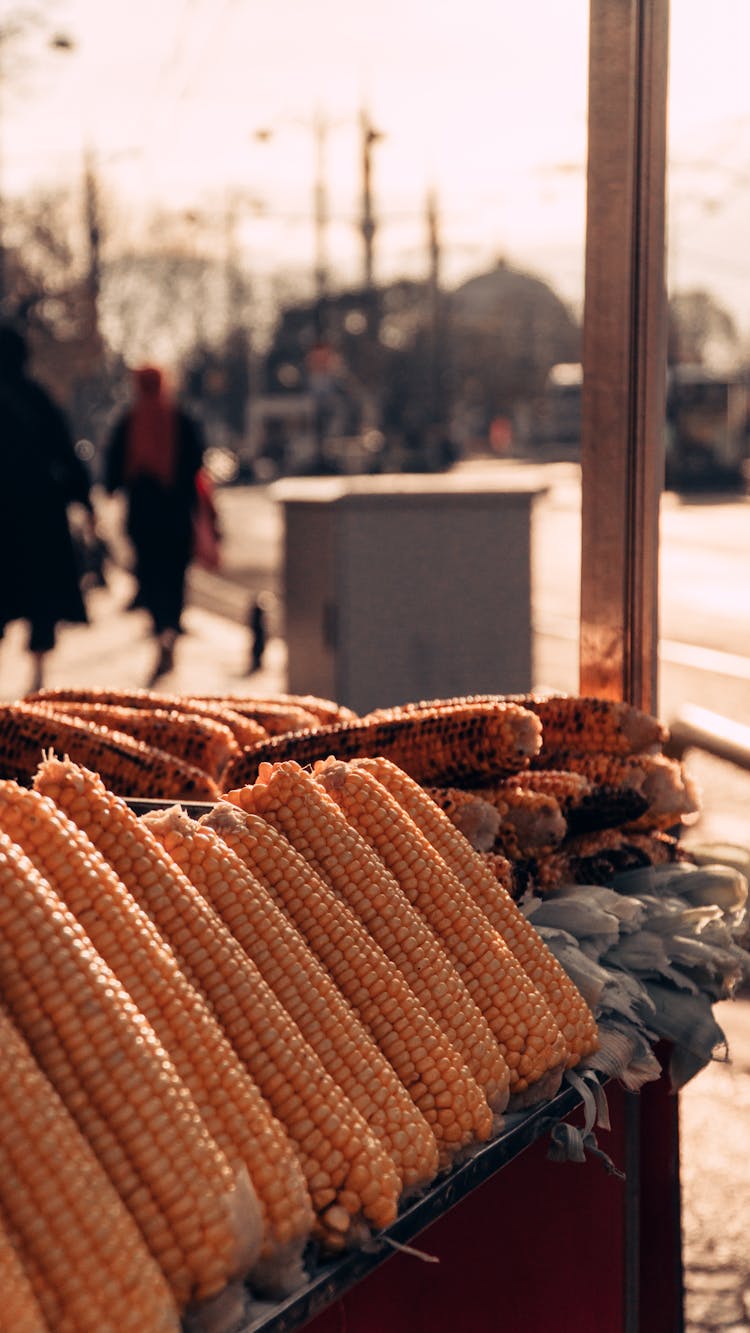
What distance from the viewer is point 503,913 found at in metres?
2.31

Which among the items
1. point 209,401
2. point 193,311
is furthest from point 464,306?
point 193,311

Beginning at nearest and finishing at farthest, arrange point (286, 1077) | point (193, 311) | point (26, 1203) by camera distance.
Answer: point (26, 1203) < point (286, 1077) < point (193, 311)

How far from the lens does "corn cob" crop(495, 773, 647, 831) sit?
2848 mm

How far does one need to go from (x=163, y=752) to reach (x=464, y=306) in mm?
122724

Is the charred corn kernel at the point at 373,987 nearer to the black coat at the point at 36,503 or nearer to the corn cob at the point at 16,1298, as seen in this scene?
the corn cob at the point at 16,1298

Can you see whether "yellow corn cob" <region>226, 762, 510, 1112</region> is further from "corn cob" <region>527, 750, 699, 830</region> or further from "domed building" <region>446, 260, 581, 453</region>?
"domed building" <region>446, 260, 581, 453</region>

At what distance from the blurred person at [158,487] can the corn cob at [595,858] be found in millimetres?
8398

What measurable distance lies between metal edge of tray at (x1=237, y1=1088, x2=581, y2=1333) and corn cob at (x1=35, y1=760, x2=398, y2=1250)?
0.03m

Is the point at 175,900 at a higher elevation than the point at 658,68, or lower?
lower

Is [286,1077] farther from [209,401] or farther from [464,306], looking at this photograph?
[464,306]

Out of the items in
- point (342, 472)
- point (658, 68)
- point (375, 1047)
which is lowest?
point (342, 472)

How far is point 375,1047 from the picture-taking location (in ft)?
6.35

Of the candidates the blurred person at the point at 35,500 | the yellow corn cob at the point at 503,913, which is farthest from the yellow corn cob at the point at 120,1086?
the blurred person at the point at 35,500

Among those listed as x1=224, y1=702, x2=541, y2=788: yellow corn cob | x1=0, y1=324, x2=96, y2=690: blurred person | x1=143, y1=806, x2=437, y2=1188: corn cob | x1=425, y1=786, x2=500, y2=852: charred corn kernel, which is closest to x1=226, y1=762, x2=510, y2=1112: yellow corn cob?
x1=143, y1=806, x2=437, y2=1188: corn cob
